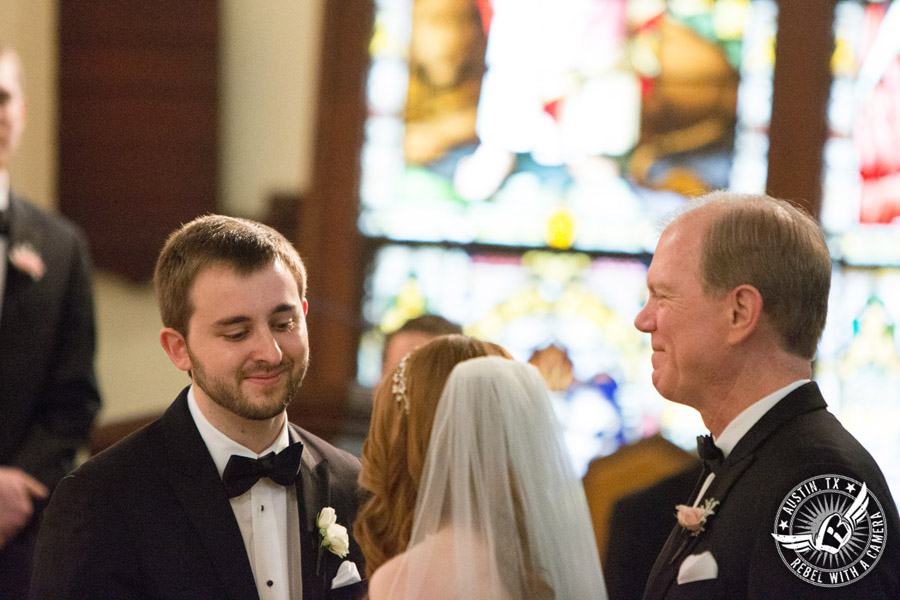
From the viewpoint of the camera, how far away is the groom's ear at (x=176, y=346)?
6.86 feet

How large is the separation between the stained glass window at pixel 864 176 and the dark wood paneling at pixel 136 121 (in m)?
2.98

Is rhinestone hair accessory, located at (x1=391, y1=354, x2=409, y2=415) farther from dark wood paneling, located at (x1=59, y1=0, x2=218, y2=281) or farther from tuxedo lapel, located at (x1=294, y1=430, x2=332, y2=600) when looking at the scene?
dark wood paneling, located at (x1=59, y1=0, x2=218, y2=281)

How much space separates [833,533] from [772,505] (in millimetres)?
102

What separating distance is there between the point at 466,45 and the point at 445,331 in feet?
7.12

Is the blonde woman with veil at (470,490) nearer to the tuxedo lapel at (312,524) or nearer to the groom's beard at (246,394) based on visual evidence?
the tuxedo lapel at (312,524)

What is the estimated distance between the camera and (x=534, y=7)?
209 inches

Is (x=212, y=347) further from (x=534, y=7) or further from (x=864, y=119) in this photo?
(x=864, y=119)

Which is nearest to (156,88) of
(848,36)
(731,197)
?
(848,36)

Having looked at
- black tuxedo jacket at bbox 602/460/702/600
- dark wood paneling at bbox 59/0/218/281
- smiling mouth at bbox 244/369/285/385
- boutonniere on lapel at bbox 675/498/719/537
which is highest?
dark wood paneling at bbox 59/0/218/281

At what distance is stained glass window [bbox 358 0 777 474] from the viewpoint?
5.28 m

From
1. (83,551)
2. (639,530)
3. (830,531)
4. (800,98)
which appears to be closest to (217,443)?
(83,551)

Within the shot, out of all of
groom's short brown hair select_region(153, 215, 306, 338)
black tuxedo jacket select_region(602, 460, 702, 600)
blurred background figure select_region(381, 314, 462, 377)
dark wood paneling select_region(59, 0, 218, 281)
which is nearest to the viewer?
groom's short brown hair select_region(153, 215, 306, 338)

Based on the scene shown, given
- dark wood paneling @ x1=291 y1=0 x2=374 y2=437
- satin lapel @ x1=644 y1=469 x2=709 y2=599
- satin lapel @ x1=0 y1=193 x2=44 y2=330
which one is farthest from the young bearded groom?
dark wood paneling @ x1=291 y1=0 x2=374 y2=437

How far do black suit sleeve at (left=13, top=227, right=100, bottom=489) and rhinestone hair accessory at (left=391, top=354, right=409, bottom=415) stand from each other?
64.0 inches
